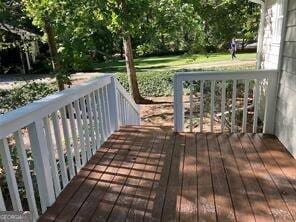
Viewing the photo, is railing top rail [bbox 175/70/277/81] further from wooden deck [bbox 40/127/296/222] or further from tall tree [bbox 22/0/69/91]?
tall tree [bbox 22/0/69/91]

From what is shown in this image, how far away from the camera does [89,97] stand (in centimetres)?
336

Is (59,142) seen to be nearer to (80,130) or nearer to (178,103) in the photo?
(80,130)

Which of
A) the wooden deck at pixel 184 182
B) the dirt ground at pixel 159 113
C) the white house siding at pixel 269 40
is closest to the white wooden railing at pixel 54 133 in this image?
the wooden deck at pixel 184 182

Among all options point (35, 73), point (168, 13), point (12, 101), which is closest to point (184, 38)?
point (168, 13)

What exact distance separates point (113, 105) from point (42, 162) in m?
1.91

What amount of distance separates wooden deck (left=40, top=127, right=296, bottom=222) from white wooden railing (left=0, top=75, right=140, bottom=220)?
14 cm

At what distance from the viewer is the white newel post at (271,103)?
393cm

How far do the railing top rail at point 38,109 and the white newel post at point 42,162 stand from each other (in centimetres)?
9

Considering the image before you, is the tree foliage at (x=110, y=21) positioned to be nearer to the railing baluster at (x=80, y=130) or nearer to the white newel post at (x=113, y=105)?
the white newel post at (x=113, y=105)

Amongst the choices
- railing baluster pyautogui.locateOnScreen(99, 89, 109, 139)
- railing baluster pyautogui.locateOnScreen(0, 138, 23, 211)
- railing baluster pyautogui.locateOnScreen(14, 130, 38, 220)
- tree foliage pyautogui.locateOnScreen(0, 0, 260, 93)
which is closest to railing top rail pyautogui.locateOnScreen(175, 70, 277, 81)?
railing baluster pyautogui.locateOnScreen(99, 89, 109, 139)

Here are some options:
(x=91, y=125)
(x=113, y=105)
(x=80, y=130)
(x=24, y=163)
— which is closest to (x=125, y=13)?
(x=113, y=105)

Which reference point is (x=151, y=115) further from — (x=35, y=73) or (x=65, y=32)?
(x=35, y=73)

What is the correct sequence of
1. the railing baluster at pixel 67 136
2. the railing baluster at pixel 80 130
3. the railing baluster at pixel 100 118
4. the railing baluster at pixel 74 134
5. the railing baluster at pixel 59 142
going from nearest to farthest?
the railing baluster at pixel 59 142, the railing baluster at pixel 67 136, the railing baluster at pixel 74 134, the railing baluster at pixel 80 130, the railing baluster at pixel 100 118

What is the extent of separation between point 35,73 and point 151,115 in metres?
13.9
